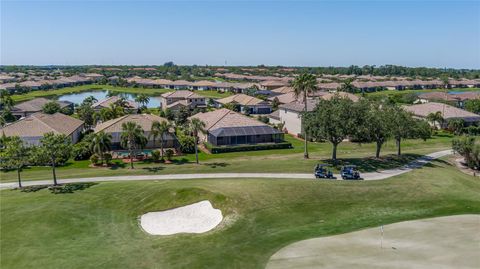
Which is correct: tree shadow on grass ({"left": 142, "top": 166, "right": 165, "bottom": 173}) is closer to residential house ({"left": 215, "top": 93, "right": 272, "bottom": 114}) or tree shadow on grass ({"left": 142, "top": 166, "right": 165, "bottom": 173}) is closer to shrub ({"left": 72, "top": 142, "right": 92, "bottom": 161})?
shrub ({"left": 72, "top": 142, "right": 92, "bottom": 161})

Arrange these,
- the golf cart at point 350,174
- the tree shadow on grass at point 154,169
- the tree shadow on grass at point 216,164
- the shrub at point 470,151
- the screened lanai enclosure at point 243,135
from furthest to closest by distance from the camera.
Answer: the screened lanai enclosure at point 243,135
the shrub at point 470,151
the tree shadow on grass at point 216,164
the tree shadow on grass at point 154,169
the golf cart at point 350,174

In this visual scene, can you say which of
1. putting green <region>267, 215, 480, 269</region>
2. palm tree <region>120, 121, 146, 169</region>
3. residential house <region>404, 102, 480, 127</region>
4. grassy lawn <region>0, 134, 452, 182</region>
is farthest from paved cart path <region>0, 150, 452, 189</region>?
residential house <region>404, 102, 480, 127</region>

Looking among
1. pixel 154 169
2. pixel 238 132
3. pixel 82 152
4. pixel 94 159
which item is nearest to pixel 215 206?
pixel 154 169

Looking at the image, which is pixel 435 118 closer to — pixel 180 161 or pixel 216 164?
pixel 216 164

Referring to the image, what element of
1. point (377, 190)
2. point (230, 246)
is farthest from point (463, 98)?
point (230, 246)

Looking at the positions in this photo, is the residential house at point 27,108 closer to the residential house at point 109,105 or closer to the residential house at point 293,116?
the residential house at point 109,105

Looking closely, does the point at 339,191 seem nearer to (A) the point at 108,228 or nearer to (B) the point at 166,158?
(A) the point at 108,228

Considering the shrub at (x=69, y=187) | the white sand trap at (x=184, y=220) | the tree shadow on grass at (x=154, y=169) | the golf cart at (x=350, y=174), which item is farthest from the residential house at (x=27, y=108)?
the golf cart at (x=350, y=174)
